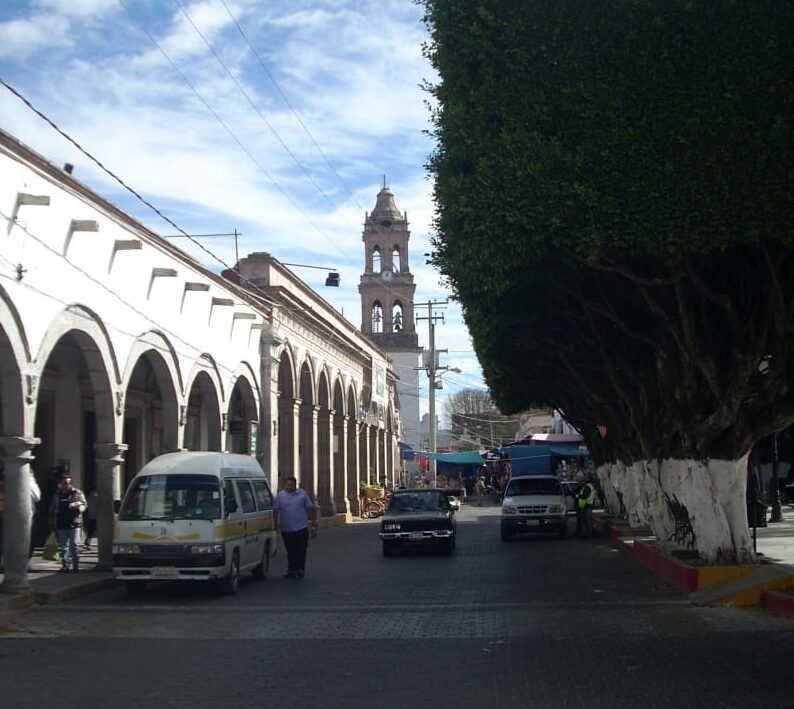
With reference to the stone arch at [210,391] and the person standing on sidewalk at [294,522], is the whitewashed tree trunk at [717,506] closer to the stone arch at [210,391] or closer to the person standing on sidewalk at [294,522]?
the person standing on sidewalk at [294,522]

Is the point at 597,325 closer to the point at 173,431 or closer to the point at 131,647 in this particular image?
the point at 173,431

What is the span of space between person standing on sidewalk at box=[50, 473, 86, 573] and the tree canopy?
737 cm

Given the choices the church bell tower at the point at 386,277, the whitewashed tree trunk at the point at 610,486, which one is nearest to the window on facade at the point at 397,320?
the church bell tower at the point at 386,277

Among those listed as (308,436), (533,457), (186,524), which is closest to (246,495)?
(186,524)

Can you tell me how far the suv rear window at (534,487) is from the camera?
30.1 m

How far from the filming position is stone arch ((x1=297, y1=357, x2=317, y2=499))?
36.2m

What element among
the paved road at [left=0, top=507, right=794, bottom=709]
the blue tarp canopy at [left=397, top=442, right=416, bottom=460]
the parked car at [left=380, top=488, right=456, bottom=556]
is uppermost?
the blue tarp canopy at [left=397, top=442, right=416, bottom=460]

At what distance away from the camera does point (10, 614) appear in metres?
14.3

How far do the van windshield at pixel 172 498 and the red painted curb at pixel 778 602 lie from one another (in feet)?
26.5

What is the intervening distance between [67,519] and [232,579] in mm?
3220

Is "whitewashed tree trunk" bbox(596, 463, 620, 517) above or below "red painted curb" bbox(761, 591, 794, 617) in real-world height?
above

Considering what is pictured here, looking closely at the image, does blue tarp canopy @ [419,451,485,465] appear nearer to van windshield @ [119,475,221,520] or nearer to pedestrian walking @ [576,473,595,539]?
pedestrian walking @ [576,473,595,539]

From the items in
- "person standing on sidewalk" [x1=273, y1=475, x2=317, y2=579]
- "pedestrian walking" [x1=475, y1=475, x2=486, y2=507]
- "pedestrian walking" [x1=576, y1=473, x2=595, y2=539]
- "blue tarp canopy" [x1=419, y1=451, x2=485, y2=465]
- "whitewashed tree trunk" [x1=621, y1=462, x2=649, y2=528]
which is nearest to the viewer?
"person standing on sidewalk" [x1=273, y1=475, x2=317, y2=579]

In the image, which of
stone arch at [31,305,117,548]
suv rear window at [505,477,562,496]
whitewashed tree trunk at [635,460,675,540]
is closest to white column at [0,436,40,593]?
stone arch at [31,305,117,548]
